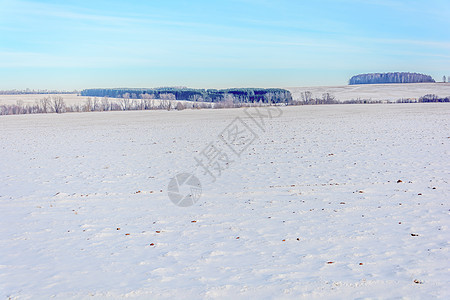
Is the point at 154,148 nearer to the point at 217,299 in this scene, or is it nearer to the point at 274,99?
the point at 217,299

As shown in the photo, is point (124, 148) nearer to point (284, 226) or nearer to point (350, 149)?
point (350, 149)

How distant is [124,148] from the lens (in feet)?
64.2

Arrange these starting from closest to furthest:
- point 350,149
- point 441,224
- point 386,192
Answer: point 441,224, point 386,192, point 350,149

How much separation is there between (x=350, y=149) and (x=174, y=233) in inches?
460

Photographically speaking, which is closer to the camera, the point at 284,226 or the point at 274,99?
the point at 284,226

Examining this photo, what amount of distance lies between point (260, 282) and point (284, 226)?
A: 2370mm

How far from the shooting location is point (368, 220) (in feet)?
25.3

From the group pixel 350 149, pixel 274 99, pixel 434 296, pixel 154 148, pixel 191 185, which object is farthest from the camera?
pixel 274 99

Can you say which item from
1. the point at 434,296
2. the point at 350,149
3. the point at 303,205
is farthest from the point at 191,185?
the point at 350,149

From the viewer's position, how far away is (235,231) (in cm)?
739

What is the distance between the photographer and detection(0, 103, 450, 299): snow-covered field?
5.26 metres

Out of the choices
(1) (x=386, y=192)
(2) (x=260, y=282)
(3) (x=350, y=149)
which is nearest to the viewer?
(2) (x=260, y=282)

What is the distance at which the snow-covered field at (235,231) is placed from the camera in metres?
5.26

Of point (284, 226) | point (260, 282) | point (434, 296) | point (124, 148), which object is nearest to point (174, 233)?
point (284, 226)
